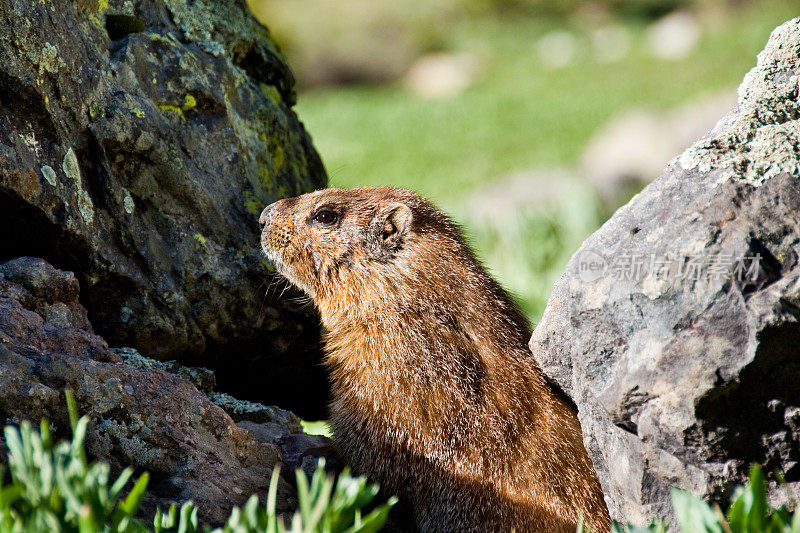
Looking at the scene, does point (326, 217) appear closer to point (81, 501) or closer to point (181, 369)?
point (181, 369)

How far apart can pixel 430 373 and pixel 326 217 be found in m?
1.17

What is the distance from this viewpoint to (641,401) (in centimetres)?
332

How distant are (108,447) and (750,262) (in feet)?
8.50

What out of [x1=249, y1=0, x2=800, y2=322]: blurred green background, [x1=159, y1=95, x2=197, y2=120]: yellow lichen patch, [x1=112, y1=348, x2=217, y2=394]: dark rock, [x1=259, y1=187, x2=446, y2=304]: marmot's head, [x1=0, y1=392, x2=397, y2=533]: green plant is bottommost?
[x1=0, y1=392, x2=397, y2=533]: green plant

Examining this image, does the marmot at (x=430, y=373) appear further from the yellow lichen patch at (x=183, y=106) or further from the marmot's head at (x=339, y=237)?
the yellow lichen patch at (x=183, y=106)

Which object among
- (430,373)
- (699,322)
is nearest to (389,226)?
(430,373)

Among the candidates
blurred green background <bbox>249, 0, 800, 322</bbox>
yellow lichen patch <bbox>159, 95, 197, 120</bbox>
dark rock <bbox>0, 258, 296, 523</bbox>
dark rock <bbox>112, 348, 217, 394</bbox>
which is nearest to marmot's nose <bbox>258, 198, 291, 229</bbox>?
yellow lichen patch <bbox>159, 95, 197, 120</bbox>

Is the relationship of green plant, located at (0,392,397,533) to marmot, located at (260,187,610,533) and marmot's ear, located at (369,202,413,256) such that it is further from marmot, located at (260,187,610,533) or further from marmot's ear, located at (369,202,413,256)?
marmot's ear, located at (369,202,413,256)

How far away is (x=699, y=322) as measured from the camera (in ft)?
10.5

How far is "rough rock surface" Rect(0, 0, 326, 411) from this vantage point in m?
3.96

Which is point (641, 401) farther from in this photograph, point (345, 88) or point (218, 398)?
point (345, 88)

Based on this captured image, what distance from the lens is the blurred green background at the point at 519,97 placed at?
12312mm

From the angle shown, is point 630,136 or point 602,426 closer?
point 602,426

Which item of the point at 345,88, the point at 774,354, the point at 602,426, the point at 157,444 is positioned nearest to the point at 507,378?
the point at 602,426
